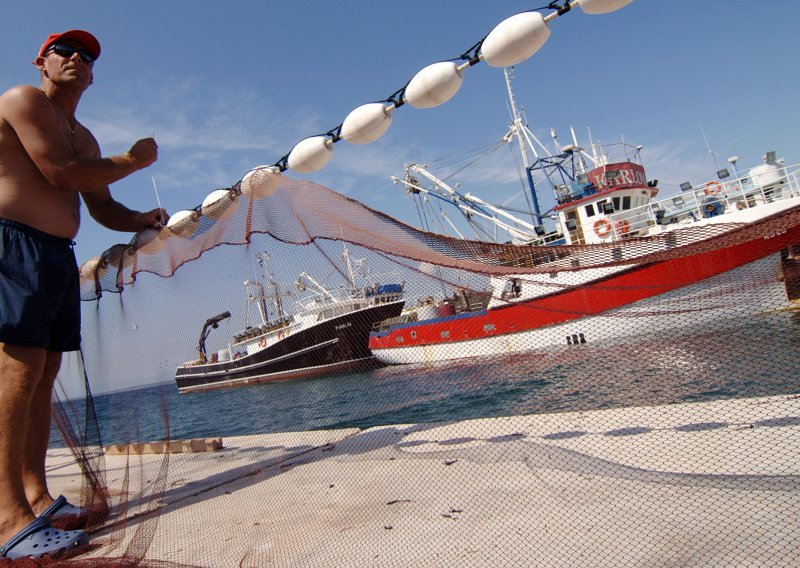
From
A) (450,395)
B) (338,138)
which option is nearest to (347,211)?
(338,138)

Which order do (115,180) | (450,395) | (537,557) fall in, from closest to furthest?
1. (537,557)
2. (115,180)
3. (450,395)

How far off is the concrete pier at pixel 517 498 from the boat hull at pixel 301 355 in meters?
10.8

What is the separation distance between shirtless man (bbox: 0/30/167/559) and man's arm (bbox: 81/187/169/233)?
25 cm

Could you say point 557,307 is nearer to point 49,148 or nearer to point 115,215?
point 115,215

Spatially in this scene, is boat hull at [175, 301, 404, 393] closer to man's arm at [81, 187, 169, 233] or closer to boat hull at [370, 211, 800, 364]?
boat hull at [370, 211, 800, 364]

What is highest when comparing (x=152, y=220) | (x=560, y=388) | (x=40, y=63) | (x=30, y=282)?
(x=40, y=63)

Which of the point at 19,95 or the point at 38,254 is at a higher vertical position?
the point at 19,95

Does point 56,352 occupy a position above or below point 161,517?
above

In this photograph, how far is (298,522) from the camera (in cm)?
189

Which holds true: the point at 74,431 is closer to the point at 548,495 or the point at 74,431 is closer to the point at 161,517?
the point at 161,517

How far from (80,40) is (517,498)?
2588 mm

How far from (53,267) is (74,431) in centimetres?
141

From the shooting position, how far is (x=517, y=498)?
1808mm

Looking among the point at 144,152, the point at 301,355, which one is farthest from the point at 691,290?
the point at 301,355
